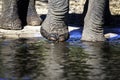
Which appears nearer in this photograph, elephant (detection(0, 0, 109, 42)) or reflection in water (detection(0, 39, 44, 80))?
reflection in water (detection(0, 39, 44, 80))

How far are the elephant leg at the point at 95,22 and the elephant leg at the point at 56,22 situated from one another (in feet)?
0.82

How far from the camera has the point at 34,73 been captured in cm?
381

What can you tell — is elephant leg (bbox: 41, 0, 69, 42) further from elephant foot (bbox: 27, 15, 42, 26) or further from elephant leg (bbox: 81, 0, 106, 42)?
elephant foot (bbox: 27, 15, 42, 26)

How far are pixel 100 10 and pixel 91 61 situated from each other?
150 centimetres

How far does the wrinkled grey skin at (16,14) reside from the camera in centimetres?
648

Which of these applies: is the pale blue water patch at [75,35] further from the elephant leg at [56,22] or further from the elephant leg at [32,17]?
the elephant leg at [32,17]

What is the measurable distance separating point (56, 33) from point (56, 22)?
0.41 ft

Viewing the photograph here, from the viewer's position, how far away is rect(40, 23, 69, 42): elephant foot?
18.9 feet

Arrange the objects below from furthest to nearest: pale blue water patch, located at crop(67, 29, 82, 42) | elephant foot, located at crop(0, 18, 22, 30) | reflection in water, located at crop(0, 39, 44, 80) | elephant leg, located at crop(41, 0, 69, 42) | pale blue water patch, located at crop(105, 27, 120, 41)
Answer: elephant foot, located at crop(0, 18, 22, 30)
pale blue water patch, located at crop(105, 27, 120, 41)
pale blue water patch, located at crop(67, 29, 82, 42)
elephant leg, located at crop(41, 0, 69, 42)
reflection in water, located at crop(0, 39, 44, 80)

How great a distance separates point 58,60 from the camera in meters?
4.43

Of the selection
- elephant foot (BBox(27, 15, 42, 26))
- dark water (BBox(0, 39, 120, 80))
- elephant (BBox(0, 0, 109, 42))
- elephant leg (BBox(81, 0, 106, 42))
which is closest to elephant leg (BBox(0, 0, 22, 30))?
elephant foot (BBox(27, 15, 42, 26))

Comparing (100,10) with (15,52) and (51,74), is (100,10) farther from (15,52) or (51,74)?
(51,74)

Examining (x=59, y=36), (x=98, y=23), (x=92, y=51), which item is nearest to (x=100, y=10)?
(x=98, y=23)

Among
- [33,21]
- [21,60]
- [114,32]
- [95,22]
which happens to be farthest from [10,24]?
[21,60]
